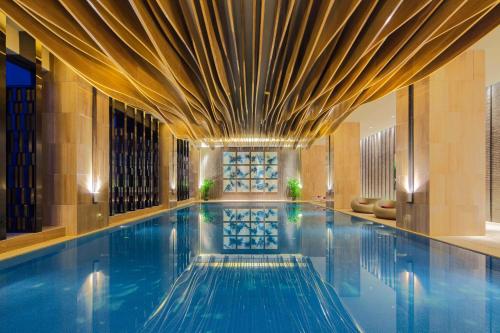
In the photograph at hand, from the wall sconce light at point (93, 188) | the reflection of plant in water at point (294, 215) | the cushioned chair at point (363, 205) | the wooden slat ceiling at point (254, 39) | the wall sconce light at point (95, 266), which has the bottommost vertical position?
the reflection of plant in water at point (294, 215)

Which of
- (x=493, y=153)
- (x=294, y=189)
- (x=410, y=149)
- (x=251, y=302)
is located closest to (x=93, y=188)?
(x=251, y=302)

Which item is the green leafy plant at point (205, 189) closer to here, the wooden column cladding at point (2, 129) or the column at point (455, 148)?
the wooden column cladding at point (2, 129)

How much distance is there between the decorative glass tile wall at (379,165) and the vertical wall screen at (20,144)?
1388 cm

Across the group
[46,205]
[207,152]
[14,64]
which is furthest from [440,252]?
[207,152]

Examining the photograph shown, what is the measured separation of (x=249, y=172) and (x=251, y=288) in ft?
57.0

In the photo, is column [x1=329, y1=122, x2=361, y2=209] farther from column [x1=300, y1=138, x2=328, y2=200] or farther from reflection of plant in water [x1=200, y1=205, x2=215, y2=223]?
column [x1=300, y1=138, x2=328, y2=200]

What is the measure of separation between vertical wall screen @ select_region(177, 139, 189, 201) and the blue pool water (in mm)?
9496

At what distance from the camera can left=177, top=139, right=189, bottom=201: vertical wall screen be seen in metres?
15.0

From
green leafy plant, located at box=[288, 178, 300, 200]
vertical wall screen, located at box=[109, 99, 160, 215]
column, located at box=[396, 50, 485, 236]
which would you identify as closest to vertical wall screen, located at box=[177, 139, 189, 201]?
vertical wall screen, located at box=[109, 99, 160, 215]

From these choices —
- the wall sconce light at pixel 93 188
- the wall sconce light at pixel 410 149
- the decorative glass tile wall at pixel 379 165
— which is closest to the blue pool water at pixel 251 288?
the wall sconce light at pixel 410 149

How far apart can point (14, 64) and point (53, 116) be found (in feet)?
3.88

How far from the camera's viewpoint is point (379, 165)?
1606 centimetres

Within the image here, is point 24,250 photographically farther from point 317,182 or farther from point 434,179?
point 317,182

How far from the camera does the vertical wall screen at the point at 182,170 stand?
592 inches
